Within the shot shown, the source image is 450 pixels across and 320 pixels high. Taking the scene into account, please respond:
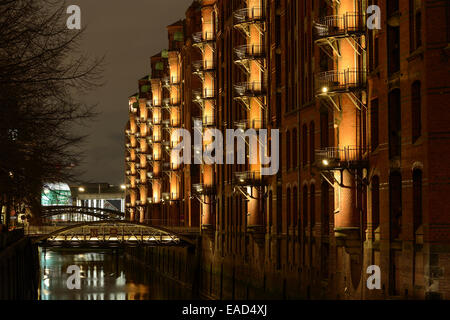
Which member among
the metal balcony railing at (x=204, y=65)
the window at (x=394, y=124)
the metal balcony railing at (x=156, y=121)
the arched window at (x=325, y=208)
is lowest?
the arched window at (x=325, y=208)

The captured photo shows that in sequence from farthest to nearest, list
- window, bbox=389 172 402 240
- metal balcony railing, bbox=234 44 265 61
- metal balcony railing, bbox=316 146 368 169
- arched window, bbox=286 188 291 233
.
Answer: metal balcony railing, bbox=234 44 265 61, arched window, bbox=286 188 291 233, metal balcony railing, bbox=316 146 368 169, window, bbox=389 172 402 240

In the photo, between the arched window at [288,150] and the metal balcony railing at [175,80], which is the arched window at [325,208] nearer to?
the arched window at [288,150]

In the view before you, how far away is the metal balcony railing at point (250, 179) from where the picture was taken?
50938 millimetres

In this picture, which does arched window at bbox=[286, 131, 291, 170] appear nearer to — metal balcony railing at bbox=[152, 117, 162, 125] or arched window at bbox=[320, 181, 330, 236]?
arched window at bbox=[320, 181, 330, 236]

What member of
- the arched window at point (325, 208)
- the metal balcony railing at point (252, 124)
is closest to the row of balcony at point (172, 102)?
the metal balcony railing at point (252, 124)

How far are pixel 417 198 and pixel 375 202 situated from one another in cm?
418

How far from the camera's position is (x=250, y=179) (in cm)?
5112

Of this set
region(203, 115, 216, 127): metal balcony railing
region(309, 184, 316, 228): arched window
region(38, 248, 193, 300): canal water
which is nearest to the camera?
region(309, 184, 316, 228): arched window

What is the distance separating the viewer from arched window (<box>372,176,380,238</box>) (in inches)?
1300

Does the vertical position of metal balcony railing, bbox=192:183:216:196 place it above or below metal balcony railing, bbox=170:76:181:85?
below

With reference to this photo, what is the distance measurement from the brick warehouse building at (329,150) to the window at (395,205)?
35 millimetres

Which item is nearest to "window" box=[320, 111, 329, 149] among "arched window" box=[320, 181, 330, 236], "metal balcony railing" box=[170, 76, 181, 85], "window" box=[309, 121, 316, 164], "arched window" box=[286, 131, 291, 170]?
"arched window" box=[320, 181, 330, 236]

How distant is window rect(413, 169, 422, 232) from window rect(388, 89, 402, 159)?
6.74 ft
